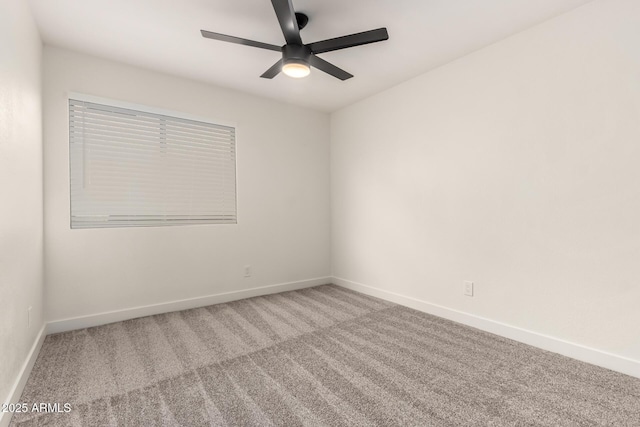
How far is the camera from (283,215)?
3.85 meters

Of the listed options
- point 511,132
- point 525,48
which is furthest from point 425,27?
point 511,132

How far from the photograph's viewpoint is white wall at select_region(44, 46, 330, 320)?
2.55m

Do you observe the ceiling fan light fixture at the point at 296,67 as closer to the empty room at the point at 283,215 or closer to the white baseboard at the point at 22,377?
the empty room at the point at 283,215

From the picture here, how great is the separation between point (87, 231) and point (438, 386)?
3.04 meters

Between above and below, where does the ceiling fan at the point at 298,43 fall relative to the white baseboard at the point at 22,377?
above

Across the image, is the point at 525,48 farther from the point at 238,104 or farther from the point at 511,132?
the point at 238,104

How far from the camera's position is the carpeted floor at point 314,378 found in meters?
1.52

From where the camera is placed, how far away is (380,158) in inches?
139

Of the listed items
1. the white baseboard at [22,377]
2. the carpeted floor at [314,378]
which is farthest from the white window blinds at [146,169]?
the carpeted floor at [314,378]

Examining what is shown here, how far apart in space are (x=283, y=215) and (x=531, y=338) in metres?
2.78

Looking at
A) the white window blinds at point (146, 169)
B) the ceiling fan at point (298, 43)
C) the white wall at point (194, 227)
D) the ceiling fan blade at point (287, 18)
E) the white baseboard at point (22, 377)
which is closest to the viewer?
the white baseboard at point (22, 377)

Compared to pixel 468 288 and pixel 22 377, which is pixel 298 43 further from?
pixel 22 377

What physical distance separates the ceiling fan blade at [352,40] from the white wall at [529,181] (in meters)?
1.24

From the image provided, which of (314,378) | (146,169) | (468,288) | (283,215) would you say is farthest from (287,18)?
(468,288)
